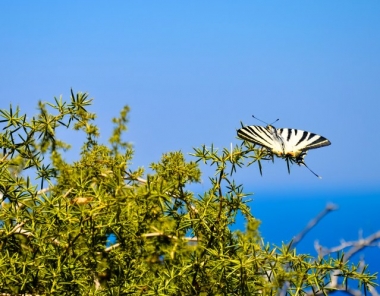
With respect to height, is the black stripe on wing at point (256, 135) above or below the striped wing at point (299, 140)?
below

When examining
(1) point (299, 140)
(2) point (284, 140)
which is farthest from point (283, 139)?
(1) point (299, 140)

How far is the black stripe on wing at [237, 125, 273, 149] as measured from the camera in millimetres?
2361

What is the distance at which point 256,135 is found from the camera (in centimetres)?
240

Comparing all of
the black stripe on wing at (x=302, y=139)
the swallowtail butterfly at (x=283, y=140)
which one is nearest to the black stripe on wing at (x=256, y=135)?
the swallowtail butterfly at (x=283, y=140)

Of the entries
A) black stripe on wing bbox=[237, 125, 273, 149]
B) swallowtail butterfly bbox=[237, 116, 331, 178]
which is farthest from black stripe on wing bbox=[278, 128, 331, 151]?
black stripe on wing bbox=[237, 125, 273, 149]

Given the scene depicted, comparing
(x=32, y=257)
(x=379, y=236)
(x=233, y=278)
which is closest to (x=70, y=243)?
(x=32, y=257)

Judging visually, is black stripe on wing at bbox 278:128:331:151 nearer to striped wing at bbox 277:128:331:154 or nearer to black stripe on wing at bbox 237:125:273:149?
striped wing at bbox 277:128:331:154

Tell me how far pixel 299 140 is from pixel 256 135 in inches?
10.7

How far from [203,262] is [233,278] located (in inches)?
5.3

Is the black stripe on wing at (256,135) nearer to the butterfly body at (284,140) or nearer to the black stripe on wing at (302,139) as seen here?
the butterfly body at (284,140)

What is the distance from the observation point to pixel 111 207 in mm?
2420

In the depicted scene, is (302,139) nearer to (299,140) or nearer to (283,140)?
(299,140)

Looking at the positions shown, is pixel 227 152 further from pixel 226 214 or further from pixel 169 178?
pixel 169 178

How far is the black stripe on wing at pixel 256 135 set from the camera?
2.36 meters
